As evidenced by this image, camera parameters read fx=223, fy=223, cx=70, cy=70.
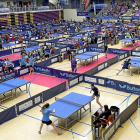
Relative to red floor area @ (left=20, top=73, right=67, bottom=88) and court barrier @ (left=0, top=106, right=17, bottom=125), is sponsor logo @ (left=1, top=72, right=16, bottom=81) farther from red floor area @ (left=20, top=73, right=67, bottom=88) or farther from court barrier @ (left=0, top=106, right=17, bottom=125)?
court barrier @ (left=0, top=106, right=17, bottom=125)

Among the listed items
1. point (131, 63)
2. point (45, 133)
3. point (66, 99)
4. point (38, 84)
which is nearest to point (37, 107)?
point (66, 99)

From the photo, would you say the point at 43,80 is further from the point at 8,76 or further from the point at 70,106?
the point at 70,106

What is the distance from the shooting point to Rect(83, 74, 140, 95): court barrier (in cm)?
1424

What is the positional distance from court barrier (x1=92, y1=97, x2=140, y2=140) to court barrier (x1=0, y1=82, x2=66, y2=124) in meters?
5.03

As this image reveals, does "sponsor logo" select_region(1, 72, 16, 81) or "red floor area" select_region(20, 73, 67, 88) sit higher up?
"sponsor logo" select_region(1, 72, 16, 81)

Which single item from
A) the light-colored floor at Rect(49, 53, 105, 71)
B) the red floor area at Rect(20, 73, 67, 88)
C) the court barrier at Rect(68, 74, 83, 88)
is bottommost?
the red floor area at Rect(20, 73, 67, 88)

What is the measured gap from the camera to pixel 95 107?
12789mm

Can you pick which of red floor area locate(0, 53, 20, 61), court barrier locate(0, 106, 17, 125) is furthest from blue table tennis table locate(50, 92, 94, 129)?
red floor area locate(0, 53, 20, 61)

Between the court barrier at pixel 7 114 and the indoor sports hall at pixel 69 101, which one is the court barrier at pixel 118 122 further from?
the court barrier at pixel 7 114

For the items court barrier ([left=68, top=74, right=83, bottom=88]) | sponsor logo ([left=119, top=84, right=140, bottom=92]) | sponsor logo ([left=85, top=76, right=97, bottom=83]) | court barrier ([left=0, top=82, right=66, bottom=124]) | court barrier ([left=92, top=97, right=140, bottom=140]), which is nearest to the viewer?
court barrier ([left=92, top=97, right=140, bottom=140])

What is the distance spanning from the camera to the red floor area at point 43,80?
16.9m

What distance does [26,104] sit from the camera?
494 inches

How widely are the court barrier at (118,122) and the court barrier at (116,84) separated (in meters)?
1.99

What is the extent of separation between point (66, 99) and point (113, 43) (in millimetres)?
19639
